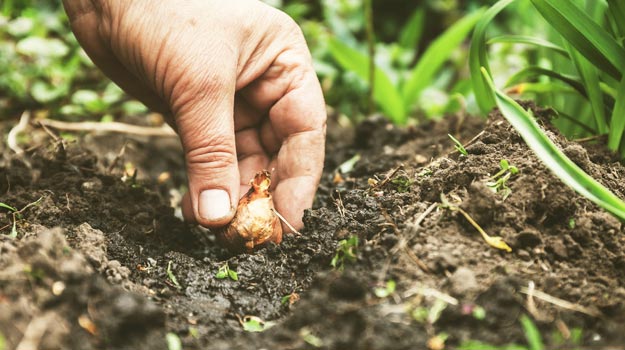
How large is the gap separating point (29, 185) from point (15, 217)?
25cm

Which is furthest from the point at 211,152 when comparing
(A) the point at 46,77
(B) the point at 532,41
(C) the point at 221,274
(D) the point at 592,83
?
(A) the point at 46,77

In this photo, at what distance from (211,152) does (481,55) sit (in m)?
0.96

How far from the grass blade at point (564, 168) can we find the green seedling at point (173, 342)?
2.93 ft

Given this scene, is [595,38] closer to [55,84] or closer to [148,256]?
[148,256]

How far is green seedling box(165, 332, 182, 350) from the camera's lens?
113 cm

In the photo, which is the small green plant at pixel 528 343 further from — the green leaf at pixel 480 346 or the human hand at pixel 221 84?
the human hand at pixel 221 84

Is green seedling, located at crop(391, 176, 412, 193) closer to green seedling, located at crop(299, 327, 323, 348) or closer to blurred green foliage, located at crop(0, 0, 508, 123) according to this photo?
green seedling, located at crop(299, 327, 323, 348)

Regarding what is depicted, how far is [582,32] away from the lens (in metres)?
1.57

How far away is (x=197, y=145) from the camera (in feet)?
5.16

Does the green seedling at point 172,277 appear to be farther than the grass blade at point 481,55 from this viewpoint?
No

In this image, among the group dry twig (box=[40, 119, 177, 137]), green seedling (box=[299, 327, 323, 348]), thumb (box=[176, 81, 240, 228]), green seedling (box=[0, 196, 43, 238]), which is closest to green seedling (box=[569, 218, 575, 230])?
green seedling (box=[299, 327, 323, 348])

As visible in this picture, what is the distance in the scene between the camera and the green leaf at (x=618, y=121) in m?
1.61

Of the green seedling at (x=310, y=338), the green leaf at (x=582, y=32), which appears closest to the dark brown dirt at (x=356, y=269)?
the green seedling at (x=310, y=338)

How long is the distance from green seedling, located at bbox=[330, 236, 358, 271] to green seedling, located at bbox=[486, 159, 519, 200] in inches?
15.3
